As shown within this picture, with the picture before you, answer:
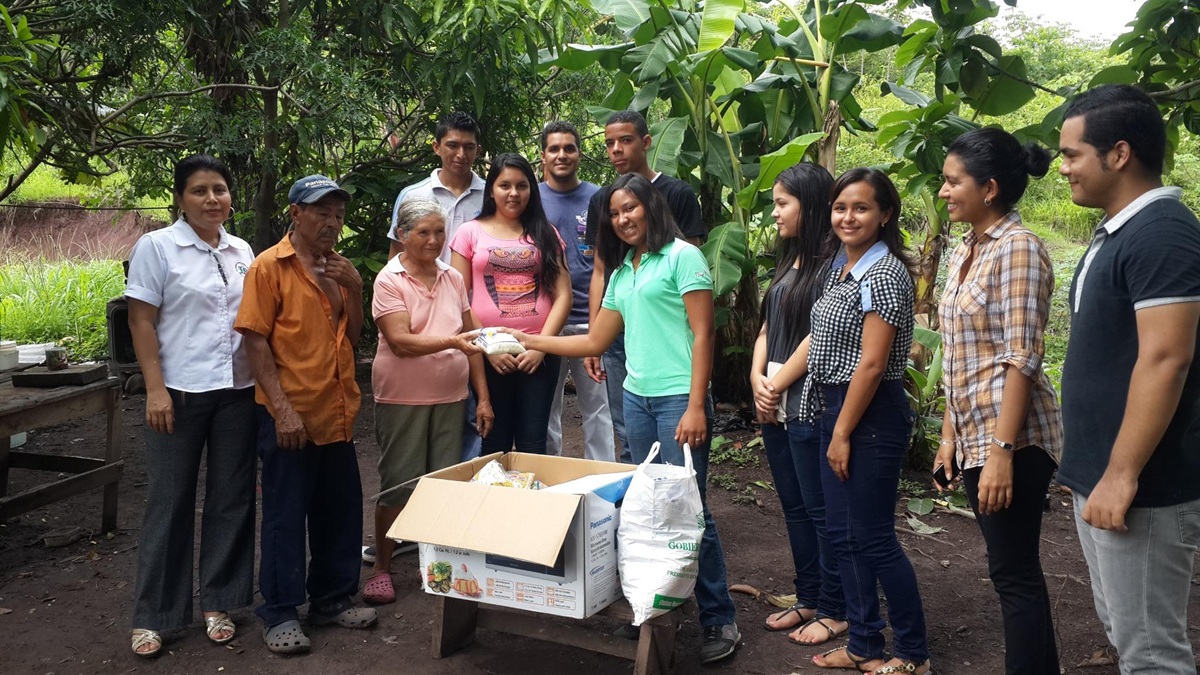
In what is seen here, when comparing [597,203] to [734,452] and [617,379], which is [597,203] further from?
[734,452]

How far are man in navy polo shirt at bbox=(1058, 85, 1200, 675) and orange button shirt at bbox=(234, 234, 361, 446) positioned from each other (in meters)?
2.38

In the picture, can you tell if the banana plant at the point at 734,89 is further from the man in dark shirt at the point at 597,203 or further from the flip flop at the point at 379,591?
the flip flop at the point at 379,591

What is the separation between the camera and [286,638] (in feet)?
10.5

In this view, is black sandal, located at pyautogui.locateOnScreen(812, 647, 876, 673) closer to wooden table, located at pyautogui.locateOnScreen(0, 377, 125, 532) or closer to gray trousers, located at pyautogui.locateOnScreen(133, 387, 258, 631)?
gray trousers, located at pyautogui.locateOnScreen(133, 387, 258, 631)

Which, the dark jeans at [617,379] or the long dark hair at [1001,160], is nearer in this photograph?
the long dark hair at [1001,160]

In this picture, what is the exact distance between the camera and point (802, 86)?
16.6ft

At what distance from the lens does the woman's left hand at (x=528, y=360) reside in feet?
11.8

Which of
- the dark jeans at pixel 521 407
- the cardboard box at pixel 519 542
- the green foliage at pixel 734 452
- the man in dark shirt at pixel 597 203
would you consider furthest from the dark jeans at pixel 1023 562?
the green foliage at pixel 734 452

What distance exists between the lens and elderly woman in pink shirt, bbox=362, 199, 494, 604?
3.46m

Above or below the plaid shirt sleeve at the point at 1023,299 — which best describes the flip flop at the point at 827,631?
below

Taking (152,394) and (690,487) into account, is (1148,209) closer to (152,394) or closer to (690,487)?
(690,487)

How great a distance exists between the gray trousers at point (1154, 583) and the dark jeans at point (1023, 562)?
1.39 feet

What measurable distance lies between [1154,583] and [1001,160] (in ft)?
3.68

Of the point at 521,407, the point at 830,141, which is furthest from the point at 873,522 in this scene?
the point at 830,141
